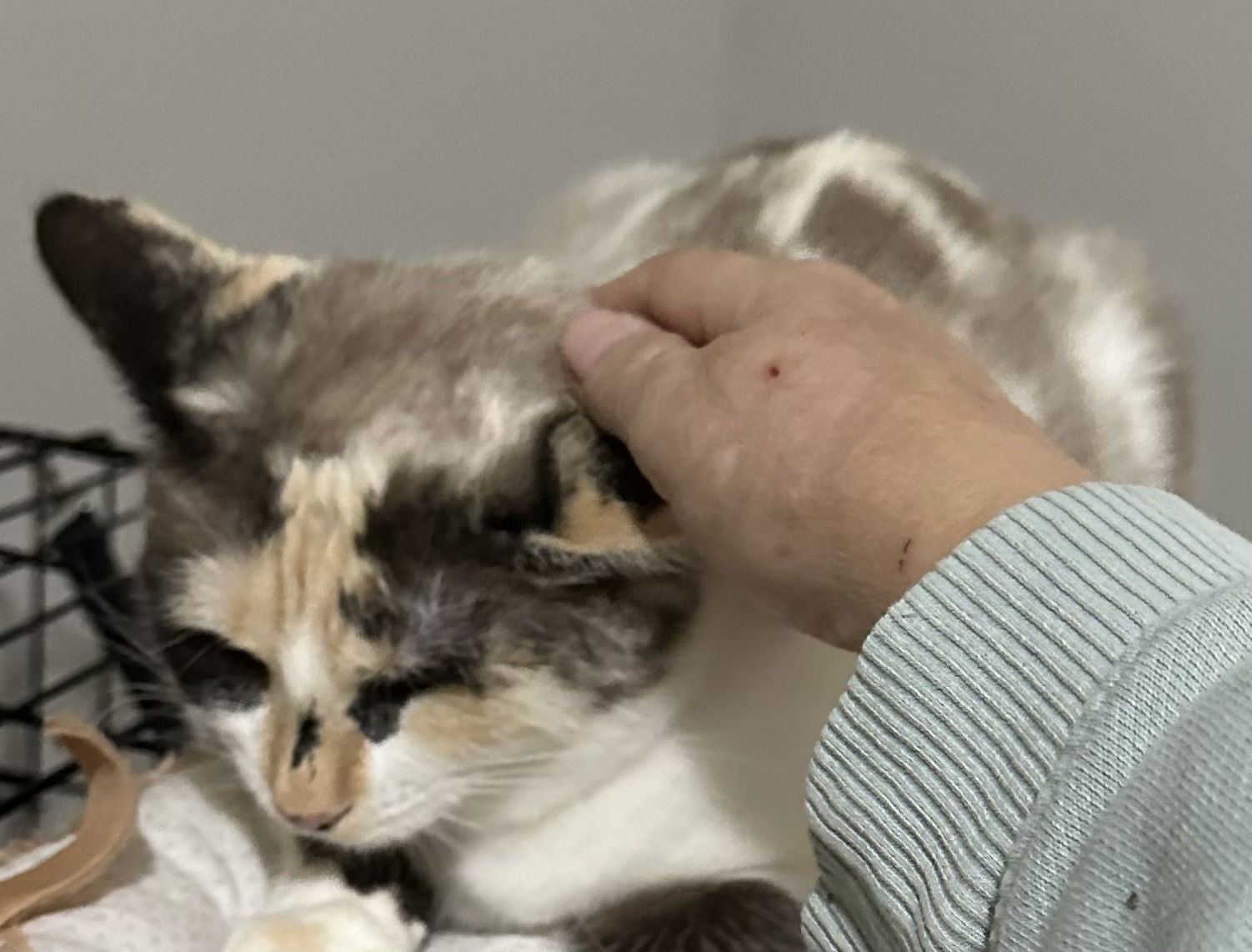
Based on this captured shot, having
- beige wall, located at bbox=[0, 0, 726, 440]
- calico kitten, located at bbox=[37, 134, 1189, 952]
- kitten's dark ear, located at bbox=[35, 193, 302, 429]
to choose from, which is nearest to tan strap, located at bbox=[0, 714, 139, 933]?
calico kitten, located at bbox=[37, 134, 1189, 952]

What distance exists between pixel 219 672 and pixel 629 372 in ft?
1.00

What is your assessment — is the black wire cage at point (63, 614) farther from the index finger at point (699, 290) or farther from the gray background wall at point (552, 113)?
the index finger at point (699, 290)

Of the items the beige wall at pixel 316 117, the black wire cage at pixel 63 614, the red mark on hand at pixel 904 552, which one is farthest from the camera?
the beige wall at pixel 316 117

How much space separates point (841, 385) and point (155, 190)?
86cm

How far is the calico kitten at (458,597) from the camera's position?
0.71 metres

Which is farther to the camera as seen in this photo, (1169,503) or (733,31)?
(733,31)

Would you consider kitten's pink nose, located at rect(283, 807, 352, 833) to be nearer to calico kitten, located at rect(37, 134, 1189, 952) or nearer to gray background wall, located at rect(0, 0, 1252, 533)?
calico kitten, located at rect(37, 134, 1189, 952)

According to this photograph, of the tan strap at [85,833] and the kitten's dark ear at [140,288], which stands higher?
the kitten's dark ear at [140,288]

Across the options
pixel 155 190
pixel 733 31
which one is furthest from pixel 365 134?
pixel 733 31

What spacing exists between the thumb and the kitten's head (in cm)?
2

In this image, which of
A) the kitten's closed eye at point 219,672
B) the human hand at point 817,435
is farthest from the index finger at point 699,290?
the kitten's closed eye at point 219,672

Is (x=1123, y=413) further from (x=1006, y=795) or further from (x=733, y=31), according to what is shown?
(x=733, y=31)

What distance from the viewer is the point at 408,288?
2.76 feet

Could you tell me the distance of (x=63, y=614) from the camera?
115 cm
